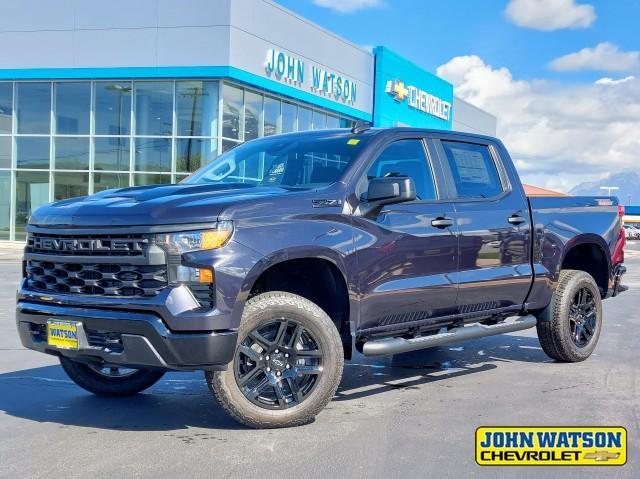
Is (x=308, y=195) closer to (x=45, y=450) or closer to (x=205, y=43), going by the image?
(x=45, y=450)

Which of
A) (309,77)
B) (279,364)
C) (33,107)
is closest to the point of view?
(279,364)

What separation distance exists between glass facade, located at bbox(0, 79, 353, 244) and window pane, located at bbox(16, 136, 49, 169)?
4 centimetres

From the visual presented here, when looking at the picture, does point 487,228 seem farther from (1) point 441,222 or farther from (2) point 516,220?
(1) point 441,222

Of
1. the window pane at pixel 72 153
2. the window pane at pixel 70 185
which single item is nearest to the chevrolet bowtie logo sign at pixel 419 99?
the window pane at pixel 72 153

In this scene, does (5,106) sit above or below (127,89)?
below

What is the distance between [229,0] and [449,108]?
24.4m

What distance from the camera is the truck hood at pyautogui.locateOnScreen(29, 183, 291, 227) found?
455 centimetres

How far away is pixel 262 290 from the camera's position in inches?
209

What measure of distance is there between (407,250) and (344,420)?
1271mm

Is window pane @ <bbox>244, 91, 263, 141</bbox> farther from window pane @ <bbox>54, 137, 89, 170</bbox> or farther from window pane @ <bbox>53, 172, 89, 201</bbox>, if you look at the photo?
window pane @ <bbox>53, 172, 89, 201</bbox>

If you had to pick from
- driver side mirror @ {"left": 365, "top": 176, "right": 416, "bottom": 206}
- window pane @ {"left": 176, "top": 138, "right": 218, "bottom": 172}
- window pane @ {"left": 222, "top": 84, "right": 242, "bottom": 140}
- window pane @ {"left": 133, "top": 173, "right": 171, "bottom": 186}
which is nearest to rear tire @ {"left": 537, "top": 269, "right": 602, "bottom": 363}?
driver side mirror @ {"left": 365, "top": 176, "right": 416, "bottom": 206}

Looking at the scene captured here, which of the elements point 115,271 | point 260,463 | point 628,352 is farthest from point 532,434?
point 628,352

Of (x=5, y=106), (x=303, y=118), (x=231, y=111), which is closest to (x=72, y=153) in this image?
A: (x=5, y=106)

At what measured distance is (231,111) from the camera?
27.5 m
